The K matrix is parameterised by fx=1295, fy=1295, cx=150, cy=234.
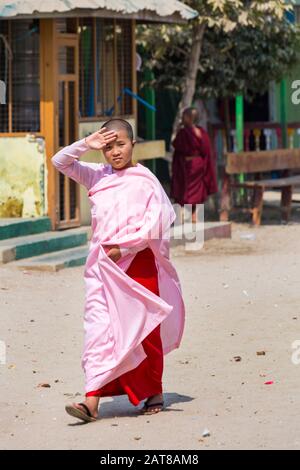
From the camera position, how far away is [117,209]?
6.69 m

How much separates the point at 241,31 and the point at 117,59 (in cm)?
273

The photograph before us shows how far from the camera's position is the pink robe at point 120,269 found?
660cm

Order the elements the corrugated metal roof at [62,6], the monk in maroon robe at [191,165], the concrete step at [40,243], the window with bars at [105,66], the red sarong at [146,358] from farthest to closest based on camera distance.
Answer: the monk in maroon robe at [191,165], the window with bars at [105,66], the corrugated metal roof at [62,6], the concrete step at [40,243], the red sarong at [146,358]

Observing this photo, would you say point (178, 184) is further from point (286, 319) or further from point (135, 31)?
point (286, 319)

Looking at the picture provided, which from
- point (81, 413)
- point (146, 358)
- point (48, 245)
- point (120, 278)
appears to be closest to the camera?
point (81, 413)

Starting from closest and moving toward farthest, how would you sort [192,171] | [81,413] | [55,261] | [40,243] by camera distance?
[81,413], [55,261], [40,243], [192,171]

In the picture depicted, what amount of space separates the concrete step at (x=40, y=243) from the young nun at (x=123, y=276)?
218 inches

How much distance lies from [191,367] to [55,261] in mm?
4450

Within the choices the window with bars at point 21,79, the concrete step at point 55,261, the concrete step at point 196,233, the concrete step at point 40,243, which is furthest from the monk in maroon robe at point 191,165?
the concrete step at point 55,261

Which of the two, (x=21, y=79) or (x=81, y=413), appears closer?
(x=81, y=413)

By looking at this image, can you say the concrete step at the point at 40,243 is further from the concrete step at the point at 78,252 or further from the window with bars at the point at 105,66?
the window with bars at the point at 105,66

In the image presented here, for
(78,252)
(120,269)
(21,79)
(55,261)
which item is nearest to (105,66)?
(21,79)

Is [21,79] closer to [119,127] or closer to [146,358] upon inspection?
[119,127]

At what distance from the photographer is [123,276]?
6.64 m
